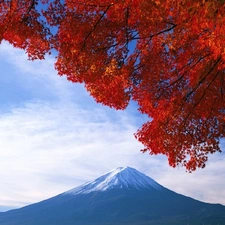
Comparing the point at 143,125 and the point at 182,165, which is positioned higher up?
the point at 143,125

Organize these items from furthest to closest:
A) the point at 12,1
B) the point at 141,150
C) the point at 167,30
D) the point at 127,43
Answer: the point at 141,150 → the point at 127,43 → the point at 167,30 → the point at 12,1

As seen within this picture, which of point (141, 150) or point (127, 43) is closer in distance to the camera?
point (127, 43)

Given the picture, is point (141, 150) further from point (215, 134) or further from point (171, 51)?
point (171, 51)

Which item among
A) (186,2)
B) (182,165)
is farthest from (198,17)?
(182,165)

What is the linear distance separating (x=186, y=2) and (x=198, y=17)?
1.32 ft

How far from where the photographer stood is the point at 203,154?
1496cm

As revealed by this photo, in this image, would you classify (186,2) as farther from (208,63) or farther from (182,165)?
(182,165)

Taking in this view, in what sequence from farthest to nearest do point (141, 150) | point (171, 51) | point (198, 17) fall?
point (141, 150) → point (171, 51) → point (198, 17)

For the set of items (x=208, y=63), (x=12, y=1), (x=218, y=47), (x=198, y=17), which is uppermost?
(x=12, y=1)

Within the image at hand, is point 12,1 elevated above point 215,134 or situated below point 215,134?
above

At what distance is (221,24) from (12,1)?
6.25 metres

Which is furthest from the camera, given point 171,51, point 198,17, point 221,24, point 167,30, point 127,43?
point 171,51

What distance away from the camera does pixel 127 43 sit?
→ 12820mm

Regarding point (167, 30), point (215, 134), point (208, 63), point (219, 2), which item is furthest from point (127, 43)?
point (219, 2)
